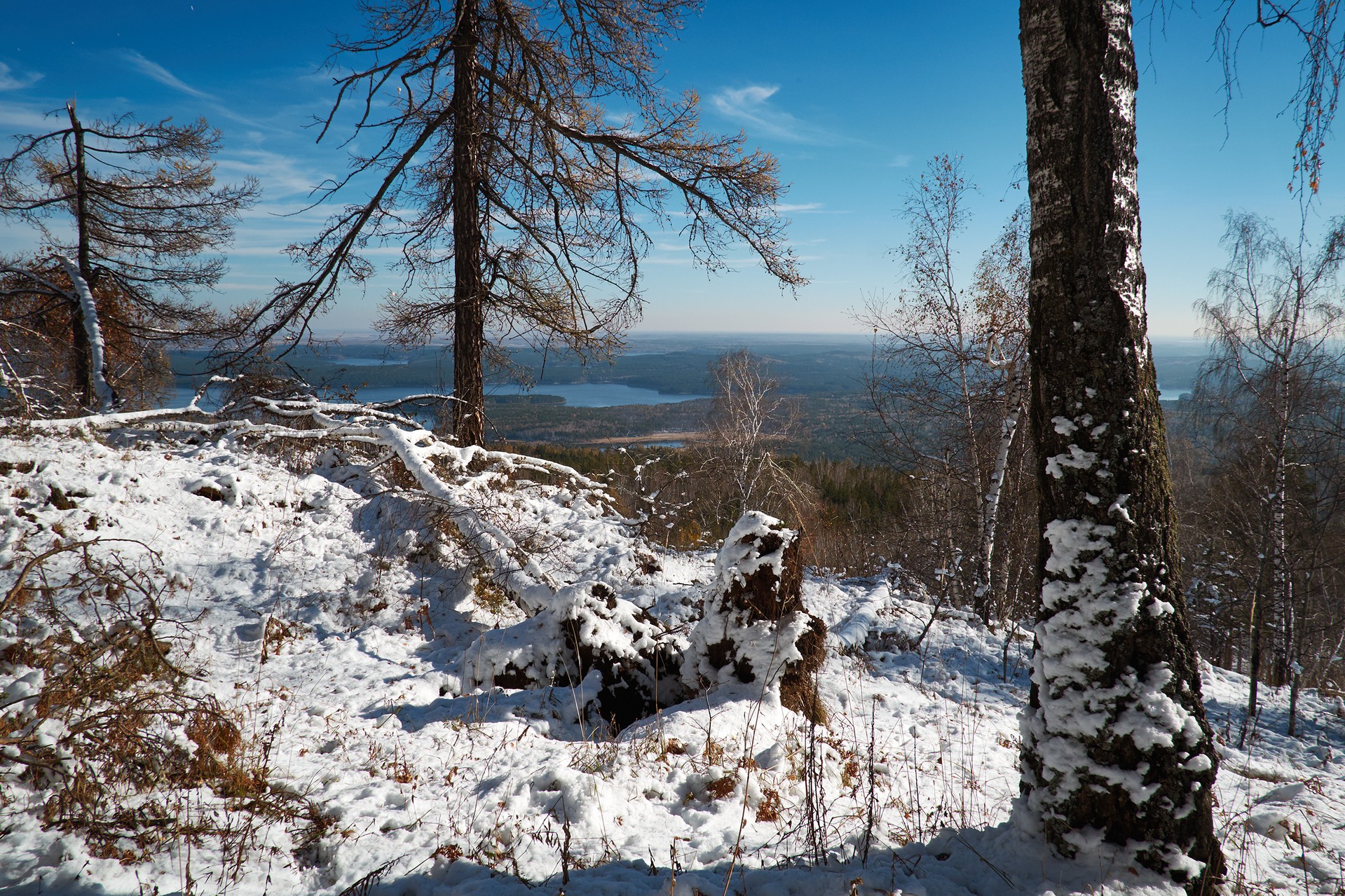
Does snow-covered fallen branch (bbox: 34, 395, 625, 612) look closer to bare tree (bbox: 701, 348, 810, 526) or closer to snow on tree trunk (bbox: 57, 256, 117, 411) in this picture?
snow on tree trunk (bbox: 57, 256, 117, 411)

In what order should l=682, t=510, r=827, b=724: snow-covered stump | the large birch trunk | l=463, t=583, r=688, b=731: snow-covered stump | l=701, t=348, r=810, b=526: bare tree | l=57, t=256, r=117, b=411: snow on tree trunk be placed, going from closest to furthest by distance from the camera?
l=682, t=510, r=827, b=724: snow-covered stump, l=463, t=583, r=688, b=731: snow-covered stump, the large birch trunk, l=57, t=256, r=117, b=411: snow on tree trunk, l=701, t=348, r=810, b=526: bare tree

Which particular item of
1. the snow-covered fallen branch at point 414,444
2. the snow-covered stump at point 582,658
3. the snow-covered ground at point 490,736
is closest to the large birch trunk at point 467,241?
the snow-covered fallen branch at point 414,444

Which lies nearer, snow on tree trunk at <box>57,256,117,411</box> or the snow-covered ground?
the snow-covered ground

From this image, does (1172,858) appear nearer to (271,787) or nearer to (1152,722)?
(1152,722)

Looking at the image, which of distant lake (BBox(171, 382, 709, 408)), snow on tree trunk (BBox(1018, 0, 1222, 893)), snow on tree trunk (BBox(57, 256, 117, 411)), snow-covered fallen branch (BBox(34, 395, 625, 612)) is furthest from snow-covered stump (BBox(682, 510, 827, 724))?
snow on tree trunk (BBox(57, 256, 117, 411))

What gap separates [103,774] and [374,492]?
492 centimetres

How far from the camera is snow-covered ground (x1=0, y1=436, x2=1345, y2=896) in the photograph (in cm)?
237

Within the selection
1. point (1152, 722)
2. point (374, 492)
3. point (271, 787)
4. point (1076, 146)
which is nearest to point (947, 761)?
point (1152, 722)

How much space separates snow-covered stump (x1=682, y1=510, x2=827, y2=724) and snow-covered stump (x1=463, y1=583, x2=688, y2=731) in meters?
0.57

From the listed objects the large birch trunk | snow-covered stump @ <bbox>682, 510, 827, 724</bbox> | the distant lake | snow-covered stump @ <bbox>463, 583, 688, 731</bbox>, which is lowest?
snow-covered stump @ <bbox>463, 583, 688, 731</bbox>

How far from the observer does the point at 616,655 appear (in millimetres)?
4738

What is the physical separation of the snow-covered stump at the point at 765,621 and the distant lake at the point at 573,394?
20.5 feet

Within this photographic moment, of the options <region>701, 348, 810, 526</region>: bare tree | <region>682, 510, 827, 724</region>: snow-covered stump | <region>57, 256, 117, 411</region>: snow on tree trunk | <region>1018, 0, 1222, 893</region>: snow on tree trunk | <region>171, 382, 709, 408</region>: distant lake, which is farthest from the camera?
<region>701, 348, 810, 526</region>: bare tree

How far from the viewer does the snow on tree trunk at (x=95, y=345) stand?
994 cm
